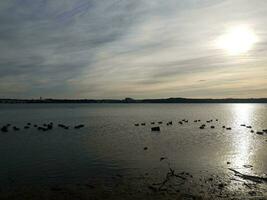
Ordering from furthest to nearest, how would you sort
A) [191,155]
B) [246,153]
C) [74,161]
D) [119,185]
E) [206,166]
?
1. [246,153]
2. [191,155]
3. [74,161]
4. [206,166]
5. [119,185]

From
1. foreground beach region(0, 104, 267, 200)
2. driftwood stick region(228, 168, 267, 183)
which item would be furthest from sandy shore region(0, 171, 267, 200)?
driftwood stick region(228, 168, 267, 183)

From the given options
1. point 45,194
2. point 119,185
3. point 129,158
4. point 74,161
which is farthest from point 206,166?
point 45,194

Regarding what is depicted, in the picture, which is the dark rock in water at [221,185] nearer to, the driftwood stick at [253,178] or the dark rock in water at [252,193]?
the dark rock in water at [252,193]

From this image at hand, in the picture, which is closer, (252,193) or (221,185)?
(252,193)

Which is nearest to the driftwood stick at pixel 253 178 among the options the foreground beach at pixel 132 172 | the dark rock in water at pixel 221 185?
the foreground beach at pixel 132 172

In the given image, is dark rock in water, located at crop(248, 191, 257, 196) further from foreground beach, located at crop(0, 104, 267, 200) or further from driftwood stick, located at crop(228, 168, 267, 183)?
driftwood stick, located at crop(228, 168, 267, 183)

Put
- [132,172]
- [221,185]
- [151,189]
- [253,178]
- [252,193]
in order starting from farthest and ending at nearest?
1. [132,172]
2. [253,178]
3. [221,185]
4. [151,189]
5. [252,193]

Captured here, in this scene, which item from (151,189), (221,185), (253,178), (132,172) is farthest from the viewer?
(132,172)

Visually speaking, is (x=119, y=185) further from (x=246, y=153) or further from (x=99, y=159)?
(x=246, y=153)

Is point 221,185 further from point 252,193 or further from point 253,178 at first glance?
point 253,178

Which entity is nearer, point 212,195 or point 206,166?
point 212,195

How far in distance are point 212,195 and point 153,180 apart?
4.93 meters

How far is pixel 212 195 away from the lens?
2017 cm

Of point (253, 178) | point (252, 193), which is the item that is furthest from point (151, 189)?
point (253, 178)
